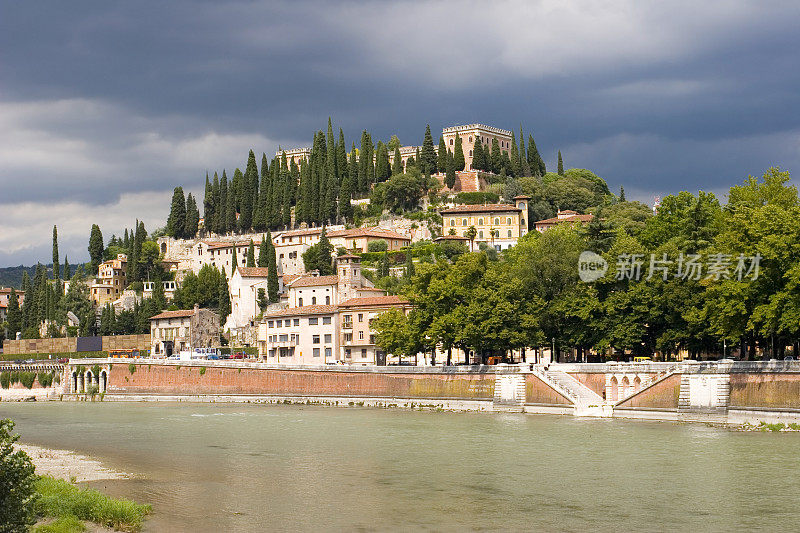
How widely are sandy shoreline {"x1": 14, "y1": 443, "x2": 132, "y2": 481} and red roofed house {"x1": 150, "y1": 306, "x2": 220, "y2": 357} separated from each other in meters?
58.2

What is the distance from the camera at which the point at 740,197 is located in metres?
55.1

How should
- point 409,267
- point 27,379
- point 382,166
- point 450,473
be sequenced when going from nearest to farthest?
point 450,473
point 27,379
point 409,267
point 382,166

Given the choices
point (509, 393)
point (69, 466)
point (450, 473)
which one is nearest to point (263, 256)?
point (509, 393)

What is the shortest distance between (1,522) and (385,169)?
381 feet

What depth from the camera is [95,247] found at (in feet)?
452

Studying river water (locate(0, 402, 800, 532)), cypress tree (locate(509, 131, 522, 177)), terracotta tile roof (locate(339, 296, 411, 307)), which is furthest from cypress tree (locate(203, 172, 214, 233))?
river water (locate(0, 402, 800, 532))

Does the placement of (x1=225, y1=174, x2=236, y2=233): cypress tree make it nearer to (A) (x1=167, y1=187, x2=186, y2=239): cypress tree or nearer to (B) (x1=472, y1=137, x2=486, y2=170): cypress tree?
(A) (x1=167, y1=187, x2=186, y2=239): cypress tree

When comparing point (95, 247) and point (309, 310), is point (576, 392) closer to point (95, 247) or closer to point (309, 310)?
point (309, 310)

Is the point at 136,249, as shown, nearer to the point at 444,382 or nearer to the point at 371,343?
the point at 371,343

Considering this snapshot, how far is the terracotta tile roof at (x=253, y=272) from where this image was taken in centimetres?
10431

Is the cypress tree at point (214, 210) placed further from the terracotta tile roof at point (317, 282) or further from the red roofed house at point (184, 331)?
the terracotta tile roof at point (317, 282)

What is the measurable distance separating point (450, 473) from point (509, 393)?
22.2 meters

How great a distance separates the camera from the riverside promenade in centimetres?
4425

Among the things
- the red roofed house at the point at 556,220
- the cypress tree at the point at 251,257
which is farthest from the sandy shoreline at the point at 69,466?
the red roofed house at the point at 556,220
